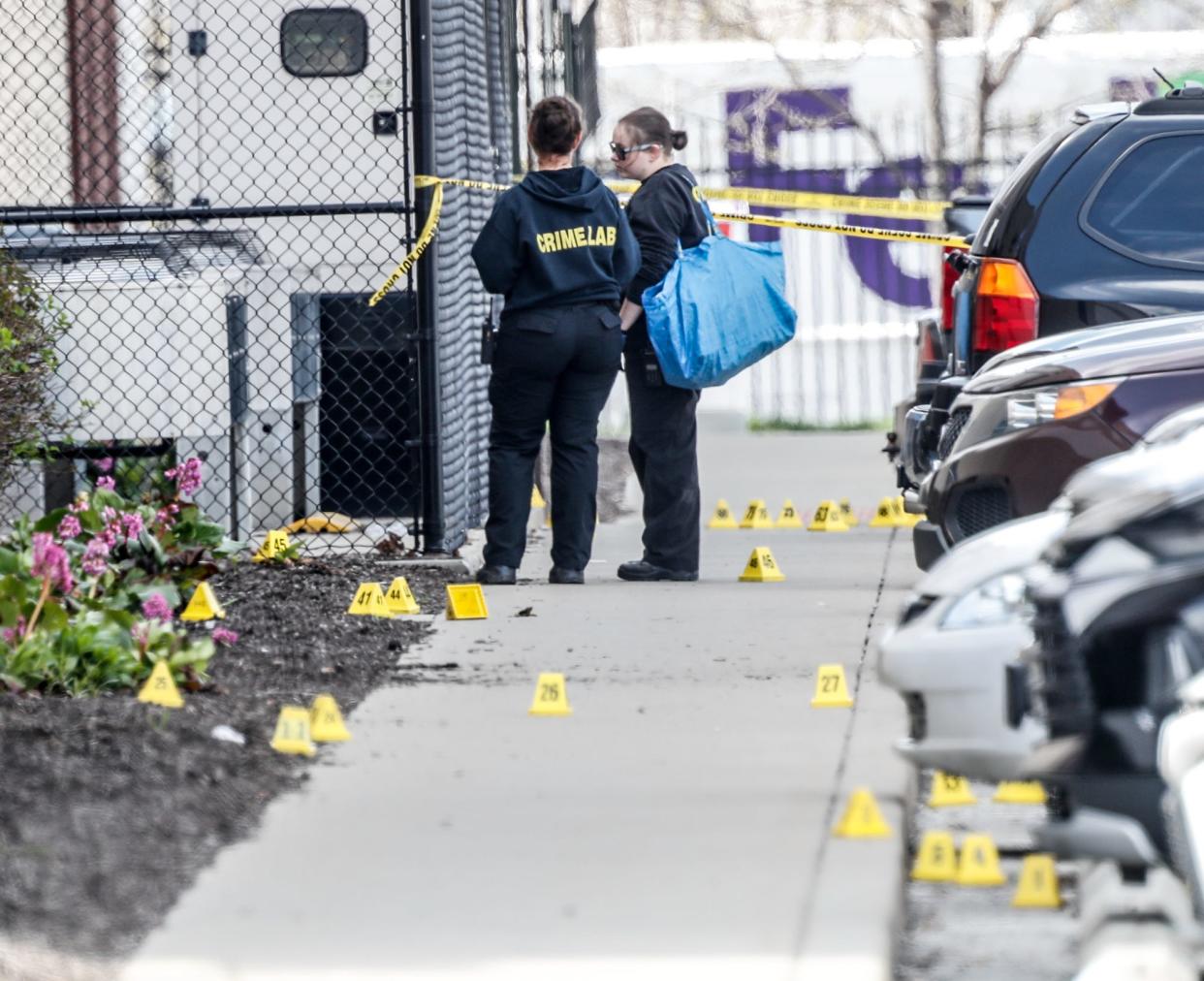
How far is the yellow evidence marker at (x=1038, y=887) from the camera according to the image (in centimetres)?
450

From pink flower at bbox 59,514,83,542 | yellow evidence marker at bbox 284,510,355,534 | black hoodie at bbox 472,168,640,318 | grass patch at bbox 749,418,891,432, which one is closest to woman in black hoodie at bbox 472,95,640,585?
black hoodie at bbox 472,168,640,318

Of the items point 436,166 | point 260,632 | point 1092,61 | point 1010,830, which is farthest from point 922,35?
point 1010,830

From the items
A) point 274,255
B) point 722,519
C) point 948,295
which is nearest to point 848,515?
point 722,519

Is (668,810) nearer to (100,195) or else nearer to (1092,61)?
(100,195)

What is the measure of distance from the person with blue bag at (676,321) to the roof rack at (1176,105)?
4.91ft

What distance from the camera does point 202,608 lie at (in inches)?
283

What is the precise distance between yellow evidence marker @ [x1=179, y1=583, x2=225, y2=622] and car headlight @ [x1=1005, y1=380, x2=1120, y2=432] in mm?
2595

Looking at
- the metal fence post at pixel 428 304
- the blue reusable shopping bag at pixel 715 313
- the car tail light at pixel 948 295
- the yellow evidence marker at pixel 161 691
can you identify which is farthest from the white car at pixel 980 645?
the metal fence post at pixel 428 304

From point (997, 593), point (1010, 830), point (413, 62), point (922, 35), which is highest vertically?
point (922, 35)

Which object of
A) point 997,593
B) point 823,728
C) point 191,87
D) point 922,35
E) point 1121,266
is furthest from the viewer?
point 922,35

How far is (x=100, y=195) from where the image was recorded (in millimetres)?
12688

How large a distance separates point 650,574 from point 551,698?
113 inches

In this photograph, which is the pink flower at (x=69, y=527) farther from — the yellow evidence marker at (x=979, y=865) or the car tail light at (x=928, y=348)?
the car tail light at (x=928, y=348)

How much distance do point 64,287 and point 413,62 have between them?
1.72 metres
